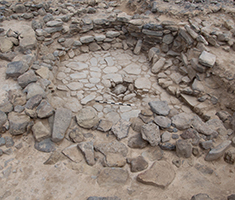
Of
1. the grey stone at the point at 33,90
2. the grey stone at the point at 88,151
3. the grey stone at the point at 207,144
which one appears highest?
the grey stone at the point at 207,144

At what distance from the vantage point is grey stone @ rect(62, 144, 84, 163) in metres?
2.77

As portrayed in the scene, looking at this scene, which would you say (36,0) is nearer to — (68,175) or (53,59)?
(53,59)

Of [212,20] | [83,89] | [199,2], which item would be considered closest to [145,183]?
[83,89]

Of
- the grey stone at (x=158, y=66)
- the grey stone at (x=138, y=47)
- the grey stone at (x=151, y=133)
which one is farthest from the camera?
the grey stone at (x=138, y=47)

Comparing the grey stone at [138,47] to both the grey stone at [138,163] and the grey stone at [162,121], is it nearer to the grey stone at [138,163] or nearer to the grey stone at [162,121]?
the grey stone at [162,121]

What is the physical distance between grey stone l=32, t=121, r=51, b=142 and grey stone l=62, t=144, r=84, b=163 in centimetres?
37

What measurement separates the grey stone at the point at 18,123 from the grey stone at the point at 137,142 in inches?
65.8

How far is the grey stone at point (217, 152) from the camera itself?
2865mm

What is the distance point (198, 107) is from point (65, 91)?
2.79m

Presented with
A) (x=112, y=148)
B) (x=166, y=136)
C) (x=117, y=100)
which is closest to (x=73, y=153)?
(x=112, y=148)

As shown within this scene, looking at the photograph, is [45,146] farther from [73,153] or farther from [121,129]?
[121,129]

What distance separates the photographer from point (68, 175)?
2.57 metres

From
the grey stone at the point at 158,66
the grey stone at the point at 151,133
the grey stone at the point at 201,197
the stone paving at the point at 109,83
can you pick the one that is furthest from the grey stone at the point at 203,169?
the grey stone at the point at 158,66

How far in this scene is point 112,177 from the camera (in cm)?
258
